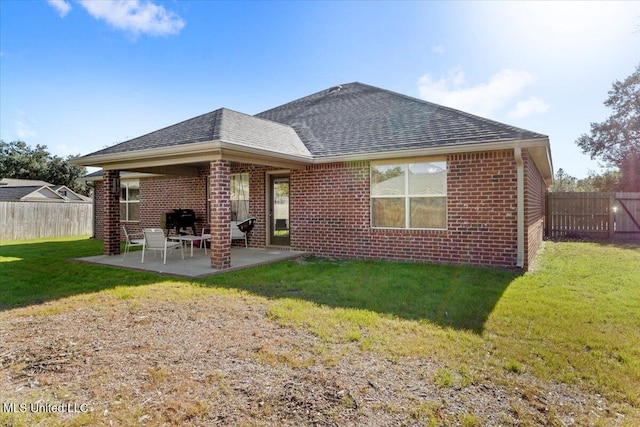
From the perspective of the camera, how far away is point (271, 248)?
11.0m

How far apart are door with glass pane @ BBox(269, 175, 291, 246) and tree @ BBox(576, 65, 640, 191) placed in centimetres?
2394

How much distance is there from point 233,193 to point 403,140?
18.5ft

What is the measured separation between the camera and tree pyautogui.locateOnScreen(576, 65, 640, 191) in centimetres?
2359

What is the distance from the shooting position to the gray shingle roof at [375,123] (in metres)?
8.28

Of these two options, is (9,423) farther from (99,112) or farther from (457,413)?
(99,112)

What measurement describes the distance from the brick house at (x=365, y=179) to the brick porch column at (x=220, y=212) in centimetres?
2

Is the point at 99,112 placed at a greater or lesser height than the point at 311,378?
greater

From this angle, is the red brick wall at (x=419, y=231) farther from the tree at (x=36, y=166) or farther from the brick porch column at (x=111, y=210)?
the tree at (x=36, y=166)

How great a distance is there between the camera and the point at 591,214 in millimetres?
15172

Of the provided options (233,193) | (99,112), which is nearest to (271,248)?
(233,193)

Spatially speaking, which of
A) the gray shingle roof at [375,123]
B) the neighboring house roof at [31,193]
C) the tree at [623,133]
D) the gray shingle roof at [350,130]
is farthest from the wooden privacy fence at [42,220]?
the tree at [623,133]

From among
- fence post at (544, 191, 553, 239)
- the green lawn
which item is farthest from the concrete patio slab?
fence post at (544, 191, 553, 239)

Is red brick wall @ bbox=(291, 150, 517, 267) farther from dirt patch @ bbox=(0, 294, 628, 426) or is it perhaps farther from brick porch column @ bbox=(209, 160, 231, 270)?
dirt patch @ bbox=(0, 294, 628, 426)

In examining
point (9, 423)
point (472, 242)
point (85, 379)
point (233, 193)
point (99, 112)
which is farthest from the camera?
point (99, 112)
